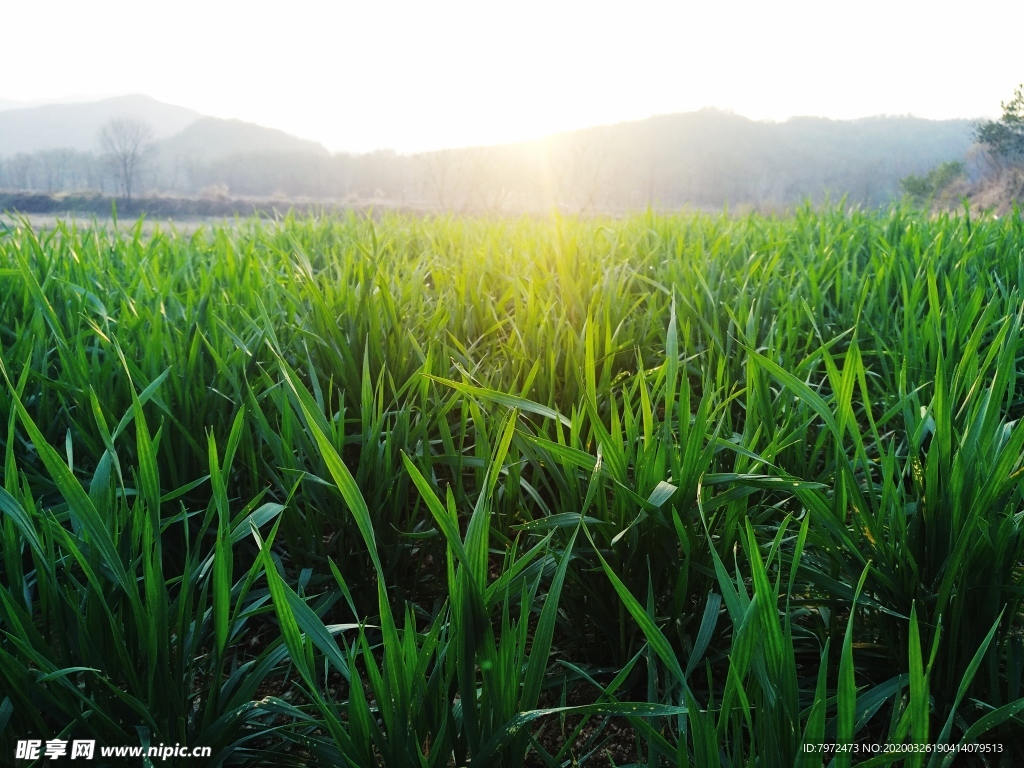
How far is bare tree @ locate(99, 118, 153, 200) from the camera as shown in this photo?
41.1 m

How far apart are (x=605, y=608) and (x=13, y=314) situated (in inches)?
54.3

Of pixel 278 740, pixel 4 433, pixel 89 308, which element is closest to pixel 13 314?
pixel 89 308

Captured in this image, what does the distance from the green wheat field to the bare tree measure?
46.7m

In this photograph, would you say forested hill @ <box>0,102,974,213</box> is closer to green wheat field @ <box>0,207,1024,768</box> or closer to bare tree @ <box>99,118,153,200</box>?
bare tree @ <box>99,118,153,200</box>

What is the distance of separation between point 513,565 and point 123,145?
167ft

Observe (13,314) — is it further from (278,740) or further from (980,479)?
(980,479)

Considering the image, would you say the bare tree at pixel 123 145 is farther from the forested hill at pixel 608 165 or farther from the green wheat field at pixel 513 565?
the green wheat field at pixel 513 565

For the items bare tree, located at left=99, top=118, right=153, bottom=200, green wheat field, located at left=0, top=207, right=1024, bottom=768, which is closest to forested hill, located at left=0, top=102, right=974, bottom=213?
bare tree, located at left=99, top=118, right=153, bottom=200

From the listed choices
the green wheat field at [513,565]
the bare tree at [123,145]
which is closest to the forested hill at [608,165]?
the bare tree at [123,145]

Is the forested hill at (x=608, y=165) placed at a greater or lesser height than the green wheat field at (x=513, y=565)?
greater

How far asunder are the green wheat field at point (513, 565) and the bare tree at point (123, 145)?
46.7 meters

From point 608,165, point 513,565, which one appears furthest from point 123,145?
point 513,565

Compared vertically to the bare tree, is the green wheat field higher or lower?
lower

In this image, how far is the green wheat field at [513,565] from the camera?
0.50 meters
